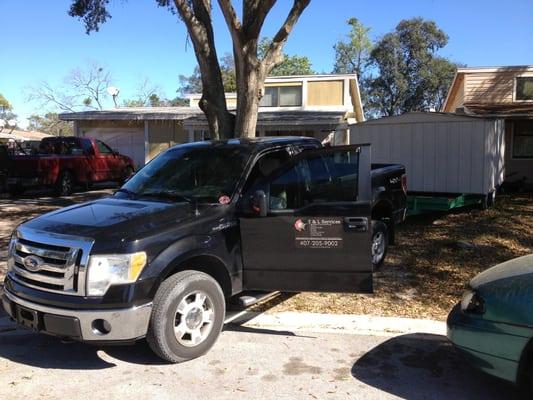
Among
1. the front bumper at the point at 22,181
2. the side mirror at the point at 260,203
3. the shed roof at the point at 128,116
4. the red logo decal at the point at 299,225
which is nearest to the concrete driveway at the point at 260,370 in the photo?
the red logo decal at the point at 299,225

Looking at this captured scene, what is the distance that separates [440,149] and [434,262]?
13.3 ft

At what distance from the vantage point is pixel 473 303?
12.9ft

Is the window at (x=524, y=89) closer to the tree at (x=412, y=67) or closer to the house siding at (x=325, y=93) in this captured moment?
the house siding at (x=325, y=93)

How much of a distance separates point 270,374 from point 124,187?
255 cm

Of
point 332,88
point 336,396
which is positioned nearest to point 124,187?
point 336,396

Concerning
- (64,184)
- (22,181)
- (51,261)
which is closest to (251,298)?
(51,261)

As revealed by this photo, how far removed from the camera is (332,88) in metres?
23.1

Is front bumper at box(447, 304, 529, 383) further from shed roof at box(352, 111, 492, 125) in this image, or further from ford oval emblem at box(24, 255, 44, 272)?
shed roof at box(352, 111, 492, 125)

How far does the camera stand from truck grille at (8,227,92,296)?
4133mm

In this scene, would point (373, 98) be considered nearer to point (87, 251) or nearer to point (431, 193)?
point (431, 193)

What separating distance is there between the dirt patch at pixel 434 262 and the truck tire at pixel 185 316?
4.45 feet

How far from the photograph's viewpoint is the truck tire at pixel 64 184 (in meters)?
15.7

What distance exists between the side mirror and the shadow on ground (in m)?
1.53

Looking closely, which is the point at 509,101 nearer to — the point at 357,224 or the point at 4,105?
the point at 357,224
